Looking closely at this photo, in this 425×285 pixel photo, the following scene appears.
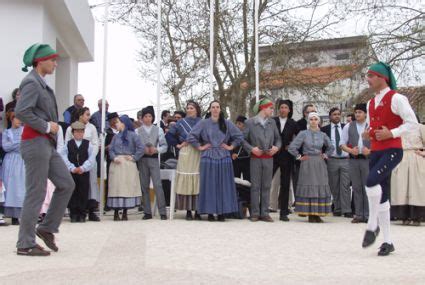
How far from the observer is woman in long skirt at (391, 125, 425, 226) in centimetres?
991

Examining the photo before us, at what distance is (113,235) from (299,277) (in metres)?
3.48

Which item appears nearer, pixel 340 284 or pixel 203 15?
pixel 340 284

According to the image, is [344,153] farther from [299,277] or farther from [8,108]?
[299,277]

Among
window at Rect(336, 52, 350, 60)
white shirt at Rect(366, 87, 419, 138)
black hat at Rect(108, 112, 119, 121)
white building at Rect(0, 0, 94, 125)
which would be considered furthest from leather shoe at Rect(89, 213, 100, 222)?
window at Rect(336, 52, 350, 60)

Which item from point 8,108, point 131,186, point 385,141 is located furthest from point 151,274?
point 8,108

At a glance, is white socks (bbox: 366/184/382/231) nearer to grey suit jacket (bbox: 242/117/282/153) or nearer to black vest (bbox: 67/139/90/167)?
grey suit jacket (bbox: 242/117/282/153)

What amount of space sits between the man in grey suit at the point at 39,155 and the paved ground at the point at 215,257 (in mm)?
260

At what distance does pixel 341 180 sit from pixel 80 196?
435cm

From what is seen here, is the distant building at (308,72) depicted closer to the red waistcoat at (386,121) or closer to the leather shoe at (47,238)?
the red waistcoat at (386,121)

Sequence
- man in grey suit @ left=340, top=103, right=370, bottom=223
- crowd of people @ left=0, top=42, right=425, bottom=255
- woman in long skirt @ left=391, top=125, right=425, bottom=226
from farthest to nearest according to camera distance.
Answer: man in grey suit @ left=340, top=103, right=370, bottom=223 → crowd of people @ left=0, top=42, right=425, bottom=255 → woman in long skirt @ left=391, top=125, right=425, bottom=226

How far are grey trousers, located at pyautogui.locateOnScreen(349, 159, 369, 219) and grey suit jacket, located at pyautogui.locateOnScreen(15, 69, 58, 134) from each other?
561 cm

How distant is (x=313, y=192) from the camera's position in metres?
10.3

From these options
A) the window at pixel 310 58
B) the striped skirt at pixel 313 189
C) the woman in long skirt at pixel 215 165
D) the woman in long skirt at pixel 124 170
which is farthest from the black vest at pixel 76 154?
the window at pixel 310 58

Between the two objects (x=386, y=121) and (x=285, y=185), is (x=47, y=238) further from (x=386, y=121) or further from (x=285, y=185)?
(x=285, y=185)
